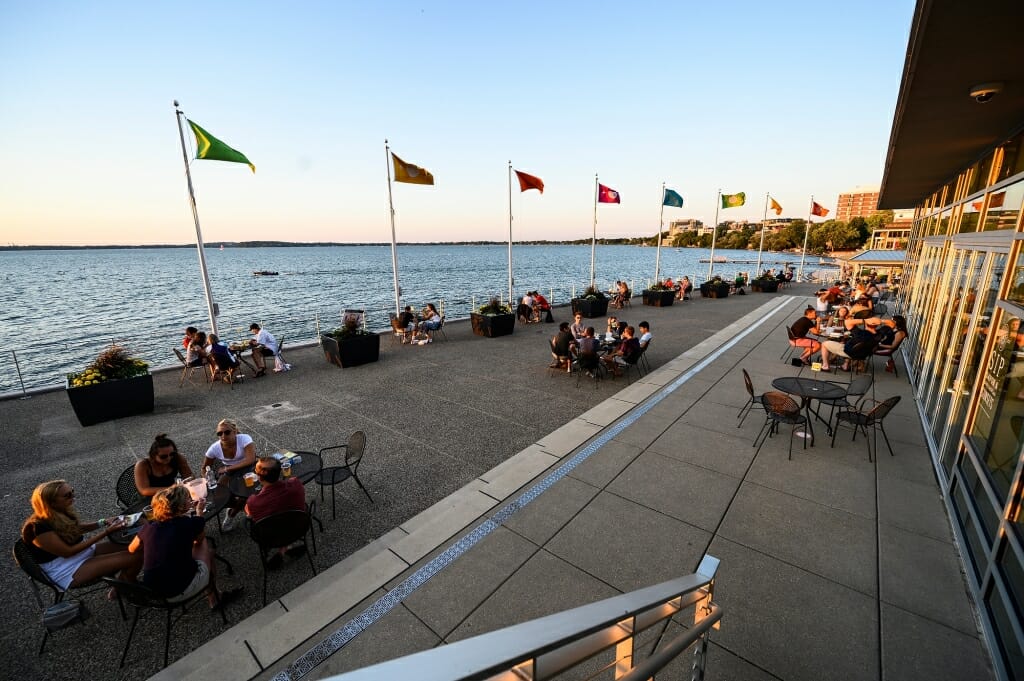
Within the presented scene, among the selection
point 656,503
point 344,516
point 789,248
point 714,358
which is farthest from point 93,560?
point 789,248

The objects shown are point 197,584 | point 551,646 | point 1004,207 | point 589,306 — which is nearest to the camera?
point 551,646

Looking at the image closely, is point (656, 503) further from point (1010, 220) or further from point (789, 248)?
point (789, 248)

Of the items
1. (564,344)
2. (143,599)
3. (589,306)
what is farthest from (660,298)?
(143,599)

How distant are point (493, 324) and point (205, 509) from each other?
33.1ft

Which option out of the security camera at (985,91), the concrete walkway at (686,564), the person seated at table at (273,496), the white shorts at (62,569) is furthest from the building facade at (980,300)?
the white shorts at (62,569)

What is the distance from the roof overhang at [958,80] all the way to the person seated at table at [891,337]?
344 centimetres

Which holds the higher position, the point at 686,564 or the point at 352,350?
the point at 352,350

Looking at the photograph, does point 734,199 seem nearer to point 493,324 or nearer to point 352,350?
point 493,324

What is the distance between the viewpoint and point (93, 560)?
3604mm

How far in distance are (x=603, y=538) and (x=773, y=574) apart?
152 cm

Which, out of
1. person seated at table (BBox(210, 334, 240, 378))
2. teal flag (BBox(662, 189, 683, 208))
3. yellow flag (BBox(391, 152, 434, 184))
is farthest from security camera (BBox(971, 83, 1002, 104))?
teal flag (BBox(662, 189, 683, 208))

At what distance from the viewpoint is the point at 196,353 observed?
31.4 feet

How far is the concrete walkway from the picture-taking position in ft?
10.3

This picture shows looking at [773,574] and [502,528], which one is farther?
[502,528]
